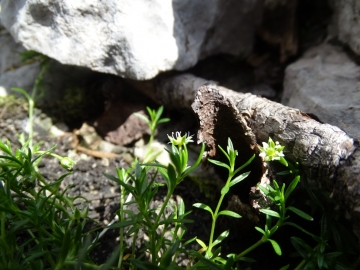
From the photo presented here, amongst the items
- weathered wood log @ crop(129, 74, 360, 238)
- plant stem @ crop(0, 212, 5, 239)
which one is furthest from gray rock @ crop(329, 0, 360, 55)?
plant stem @ crop(0, 212, 5, 239)

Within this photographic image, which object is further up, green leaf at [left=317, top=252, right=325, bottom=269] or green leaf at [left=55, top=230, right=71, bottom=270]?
green leaf at [left=317, top=252, right=325, bottom=269]

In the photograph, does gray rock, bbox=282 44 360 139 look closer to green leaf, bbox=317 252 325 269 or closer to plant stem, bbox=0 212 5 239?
green leaf, bbox=317 252 325 269

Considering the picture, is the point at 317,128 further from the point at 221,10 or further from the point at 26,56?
the point at 26,56

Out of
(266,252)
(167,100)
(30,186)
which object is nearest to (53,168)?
(30,186)

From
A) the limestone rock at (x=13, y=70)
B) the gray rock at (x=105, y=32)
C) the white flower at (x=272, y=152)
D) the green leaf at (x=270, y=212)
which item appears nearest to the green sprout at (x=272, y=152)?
the white flower at (x=272, y=152)

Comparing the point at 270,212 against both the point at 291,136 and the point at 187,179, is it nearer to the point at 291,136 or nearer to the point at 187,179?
the point at 291,136

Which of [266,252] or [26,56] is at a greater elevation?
[26,56]
